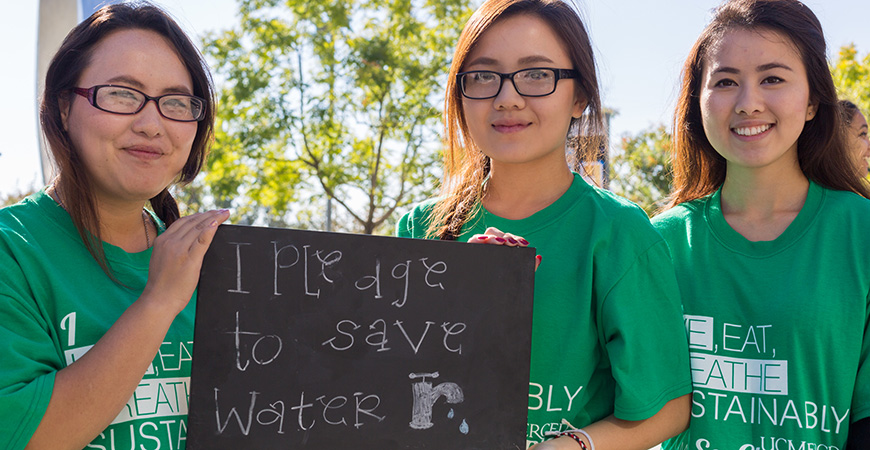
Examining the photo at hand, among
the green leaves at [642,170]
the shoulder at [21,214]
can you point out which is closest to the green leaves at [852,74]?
the green leaves at [642,170]

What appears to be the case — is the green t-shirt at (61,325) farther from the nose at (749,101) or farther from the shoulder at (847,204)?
the shoulder at (847,204)

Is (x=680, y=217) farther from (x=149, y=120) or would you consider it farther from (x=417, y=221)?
(x=149, y=120)

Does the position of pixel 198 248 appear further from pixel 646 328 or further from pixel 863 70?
pixel 863 70

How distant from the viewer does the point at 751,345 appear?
2.21m

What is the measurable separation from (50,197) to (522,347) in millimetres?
1455

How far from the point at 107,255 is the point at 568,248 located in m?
1.40

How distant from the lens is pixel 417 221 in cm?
253

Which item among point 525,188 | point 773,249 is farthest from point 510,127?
point 773,249

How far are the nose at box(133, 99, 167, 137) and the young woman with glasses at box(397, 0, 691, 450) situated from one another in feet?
3.12

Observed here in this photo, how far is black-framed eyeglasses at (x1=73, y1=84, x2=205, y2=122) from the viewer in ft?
6.52

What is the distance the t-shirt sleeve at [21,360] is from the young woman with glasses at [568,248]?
1.18m

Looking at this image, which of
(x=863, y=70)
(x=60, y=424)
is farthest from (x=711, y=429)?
(x=863, y=70)

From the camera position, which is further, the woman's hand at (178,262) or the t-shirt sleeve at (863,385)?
the t-shirt sleeve at (863,385)

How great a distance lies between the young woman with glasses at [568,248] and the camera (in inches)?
80.7
